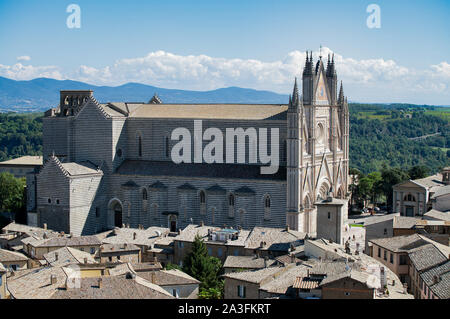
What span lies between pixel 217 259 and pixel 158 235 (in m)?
7.94

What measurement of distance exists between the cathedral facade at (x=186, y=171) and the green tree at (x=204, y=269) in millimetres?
10452

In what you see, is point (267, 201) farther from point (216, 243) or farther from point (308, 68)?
point (308, 68)

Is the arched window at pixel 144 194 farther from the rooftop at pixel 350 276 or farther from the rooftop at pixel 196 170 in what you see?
the rooftop at pixel 350 276

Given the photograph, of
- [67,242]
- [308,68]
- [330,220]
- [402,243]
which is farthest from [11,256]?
[308,68]

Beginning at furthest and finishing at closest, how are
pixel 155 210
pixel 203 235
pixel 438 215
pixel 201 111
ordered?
pixel 201 111, pixel 155 210, pixel 438 215, pixel 203 235

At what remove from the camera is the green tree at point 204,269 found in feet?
129

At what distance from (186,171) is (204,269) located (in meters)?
18.4

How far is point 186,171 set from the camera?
60.0m

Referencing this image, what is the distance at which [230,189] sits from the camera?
188 feet

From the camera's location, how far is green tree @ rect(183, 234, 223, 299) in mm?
39344

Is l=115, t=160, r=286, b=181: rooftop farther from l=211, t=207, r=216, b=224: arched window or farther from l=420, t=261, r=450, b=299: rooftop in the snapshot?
l=420, t=261, r=450, b=299: rooftop

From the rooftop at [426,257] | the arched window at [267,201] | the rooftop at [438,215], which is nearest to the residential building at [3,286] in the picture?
the rooftop at [426,257]
